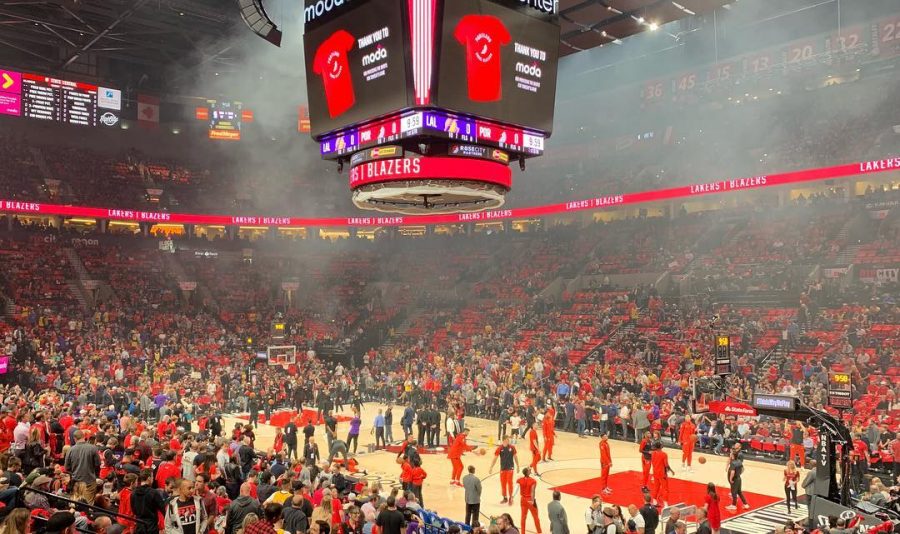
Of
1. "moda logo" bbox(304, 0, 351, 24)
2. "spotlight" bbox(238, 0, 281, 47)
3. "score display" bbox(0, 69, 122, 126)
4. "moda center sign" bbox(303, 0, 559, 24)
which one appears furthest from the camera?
"score display" bbox(0, 69, 122, 126)

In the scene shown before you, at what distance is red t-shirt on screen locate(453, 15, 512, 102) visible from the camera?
10676 millimetres

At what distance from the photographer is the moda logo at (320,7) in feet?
37.4

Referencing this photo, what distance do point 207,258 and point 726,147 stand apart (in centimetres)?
3026

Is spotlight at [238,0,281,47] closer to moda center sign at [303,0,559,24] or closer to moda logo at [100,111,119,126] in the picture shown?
moda center sign at [303,0,559,24]

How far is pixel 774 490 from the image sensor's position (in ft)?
49.7

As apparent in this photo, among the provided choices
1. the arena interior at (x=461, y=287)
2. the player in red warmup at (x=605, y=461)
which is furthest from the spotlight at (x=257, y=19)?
the player in red warmup at (x=605, y=461)

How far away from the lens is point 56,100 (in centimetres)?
3331

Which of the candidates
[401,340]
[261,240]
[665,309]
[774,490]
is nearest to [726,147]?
[665,309]

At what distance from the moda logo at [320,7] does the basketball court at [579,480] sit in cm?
962

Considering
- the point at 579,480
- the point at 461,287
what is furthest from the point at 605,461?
the point at 461,287

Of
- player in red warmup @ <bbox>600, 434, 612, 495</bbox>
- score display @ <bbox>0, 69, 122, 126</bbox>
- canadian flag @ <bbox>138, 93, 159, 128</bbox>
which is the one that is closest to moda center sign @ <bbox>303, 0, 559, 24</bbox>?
player in red warmup @ <bbox>600, 434, 612, 495</bbox>

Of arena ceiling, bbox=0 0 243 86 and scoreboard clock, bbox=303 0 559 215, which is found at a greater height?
arena ceiling, bbox=0 0 243 86

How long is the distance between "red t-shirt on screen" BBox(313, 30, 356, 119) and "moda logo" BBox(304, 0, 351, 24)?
43 centimetres

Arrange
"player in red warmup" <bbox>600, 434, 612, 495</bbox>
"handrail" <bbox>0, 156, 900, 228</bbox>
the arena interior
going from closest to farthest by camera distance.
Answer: the arena interior, "player in red warmup" <bbox>600, 434, 612, 495</bbox>, "handrail" <bbox>0, 156, 900, 228</bbox>
